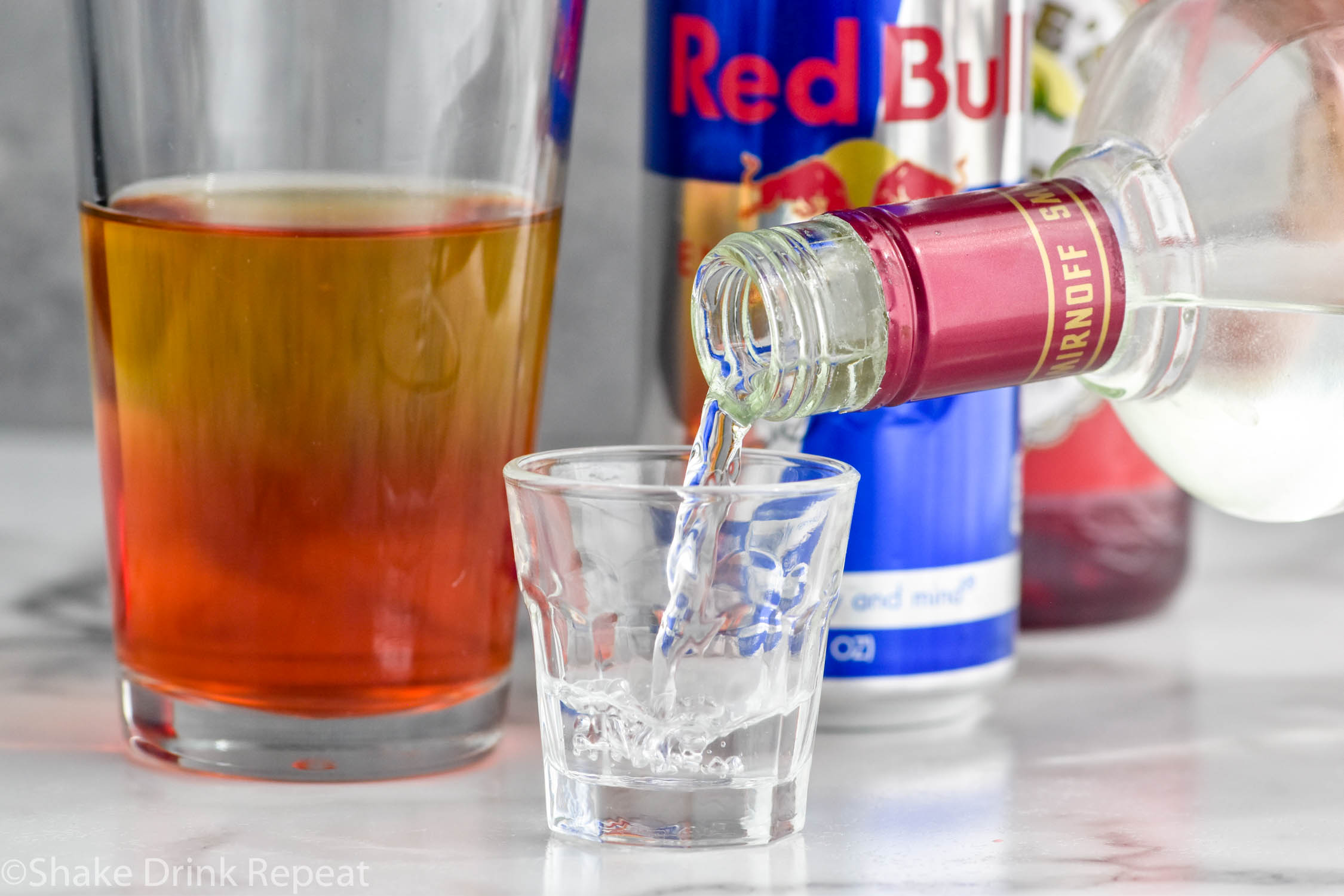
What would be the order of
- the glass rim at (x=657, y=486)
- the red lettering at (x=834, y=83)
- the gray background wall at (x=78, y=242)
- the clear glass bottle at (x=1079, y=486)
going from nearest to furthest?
the glass rim at (x=657, y=486)
the red lettering at (x=834, y=83)
the clear glass bottle at (x=1079, y=486)
the gray background wall at (x=78, y=242)

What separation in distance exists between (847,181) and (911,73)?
49mm

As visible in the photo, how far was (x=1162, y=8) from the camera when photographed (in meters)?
0.72

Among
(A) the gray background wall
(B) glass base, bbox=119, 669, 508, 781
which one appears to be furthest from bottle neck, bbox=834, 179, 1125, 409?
(A) the gray background wall

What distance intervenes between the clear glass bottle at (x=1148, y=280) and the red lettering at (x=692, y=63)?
0.12 m

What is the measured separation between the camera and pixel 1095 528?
0.89 m

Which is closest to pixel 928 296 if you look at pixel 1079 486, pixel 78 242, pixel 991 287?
pixel 991 287

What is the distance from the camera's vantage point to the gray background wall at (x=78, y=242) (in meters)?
1.19

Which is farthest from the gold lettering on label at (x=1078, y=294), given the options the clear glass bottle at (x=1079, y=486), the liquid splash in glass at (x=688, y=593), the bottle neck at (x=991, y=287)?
the clear glass bottle at (x=1079, y=486)

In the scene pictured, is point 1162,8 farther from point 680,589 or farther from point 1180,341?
point 680,589

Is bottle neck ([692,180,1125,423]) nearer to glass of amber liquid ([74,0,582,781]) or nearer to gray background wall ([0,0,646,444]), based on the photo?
glass of amber liquid ([74,0,582,781])

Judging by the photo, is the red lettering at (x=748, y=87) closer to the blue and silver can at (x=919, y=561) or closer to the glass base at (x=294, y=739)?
the blue and silver can at (x=919, y=561)

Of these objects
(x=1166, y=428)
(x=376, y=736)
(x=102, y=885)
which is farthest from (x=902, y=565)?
(x=102, y=885)

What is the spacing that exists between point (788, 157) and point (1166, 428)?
182mm

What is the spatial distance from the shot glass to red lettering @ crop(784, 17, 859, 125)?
0.52 ft
